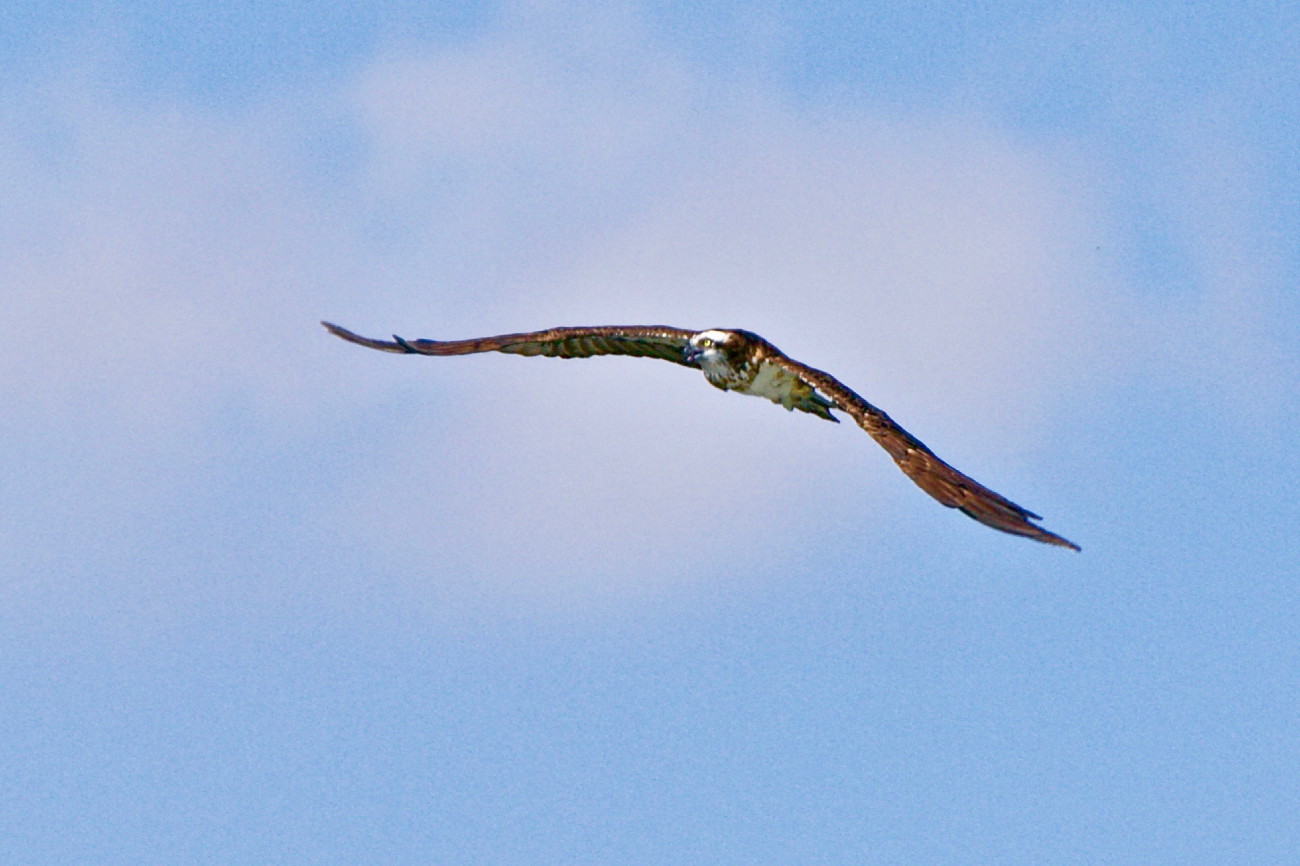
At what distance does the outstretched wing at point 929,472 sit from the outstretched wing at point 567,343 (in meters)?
2.85

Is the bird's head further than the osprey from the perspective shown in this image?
Yes

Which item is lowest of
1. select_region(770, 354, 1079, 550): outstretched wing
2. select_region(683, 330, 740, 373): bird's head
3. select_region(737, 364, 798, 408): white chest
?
select_region(770, 354, 1079, 550): outstretched wing

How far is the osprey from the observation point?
2658 centimetres

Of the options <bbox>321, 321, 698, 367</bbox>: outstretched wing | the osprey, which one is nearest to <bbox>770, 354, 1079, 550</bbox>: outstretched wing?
the osprey

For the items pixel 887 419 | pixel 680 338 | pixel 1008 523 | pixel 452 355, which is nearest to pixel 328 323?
pixel 452 355

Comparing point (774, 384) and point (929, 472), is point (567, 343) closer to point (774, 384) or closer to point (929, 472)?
point (774, 384)

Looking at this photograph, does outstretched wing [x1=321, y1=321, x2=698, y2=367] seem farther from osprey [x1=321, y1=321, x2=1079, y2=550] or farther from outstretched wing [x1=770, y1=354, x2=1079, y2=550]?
outstretched wing [x1=770, y1=354, x2=1079, y2=550]

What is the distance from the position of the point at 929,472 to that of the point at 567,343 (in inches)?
352

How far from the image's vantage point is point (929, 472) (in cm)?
2775

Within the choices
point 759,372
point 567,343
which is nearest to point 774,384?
point 759,372

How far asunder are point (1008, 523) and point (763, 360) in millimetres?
7609

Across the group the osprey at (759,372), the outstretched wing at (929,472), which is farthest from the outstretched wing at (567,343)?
the outstretched wing at (929,472)

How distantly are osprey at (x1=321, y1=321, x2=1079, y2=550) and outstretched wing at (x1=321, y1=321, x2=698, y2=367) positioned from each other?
2cm

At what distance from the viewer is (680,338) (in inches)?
1332
